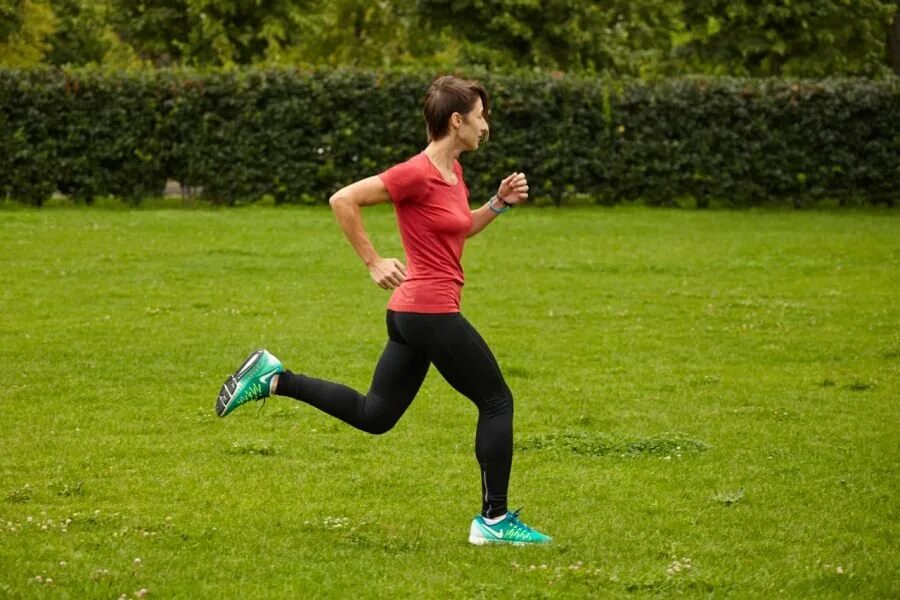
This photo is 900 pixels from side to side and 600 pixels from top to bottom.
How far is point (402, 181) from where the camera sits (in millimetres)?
6461

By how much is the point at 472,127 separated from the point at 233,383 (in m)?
1.78

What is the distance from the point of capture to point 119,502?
7.65 m

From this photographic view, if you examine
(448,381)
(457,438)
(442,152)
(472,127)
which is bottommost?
(457,438)

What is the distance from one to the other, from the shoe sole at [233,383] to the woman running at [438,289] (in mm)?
466

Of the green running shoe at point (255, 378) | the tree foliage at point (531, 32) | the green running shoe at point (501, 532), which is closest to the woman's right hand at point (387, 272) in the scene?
the green running shoe at point (255, 378)

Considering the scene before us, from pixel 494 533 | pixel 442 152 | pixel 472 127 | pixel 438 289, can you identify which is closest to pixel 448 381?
pixel 438 289

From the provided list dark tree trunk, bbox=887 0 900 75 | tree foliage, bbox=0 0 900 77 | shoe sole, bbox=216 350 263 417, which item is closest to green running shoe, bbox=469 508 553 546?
shoe sole, bbox=216 350 263 417

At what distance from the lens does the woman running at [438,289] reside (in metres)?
6.54

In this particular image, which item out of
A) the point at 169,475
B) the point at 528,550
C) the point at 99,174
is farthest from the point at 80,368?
the point at 99,174

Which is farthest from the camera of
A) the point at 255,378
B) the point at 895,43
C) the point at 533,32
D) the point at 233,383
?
the point at 895,43

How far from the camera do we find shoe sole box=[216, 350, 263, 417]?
711 cm

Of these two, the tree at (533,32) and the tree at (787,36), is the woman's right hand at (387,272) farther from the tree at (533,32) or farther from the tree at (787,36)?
the tree at (787,36)

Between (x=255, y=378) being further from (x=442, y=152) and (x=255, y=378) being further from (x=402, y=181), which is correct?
(x=442, y=152)

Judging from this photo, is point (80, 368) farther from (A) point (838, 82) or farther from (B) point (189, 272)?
(A) point (838, 82)
